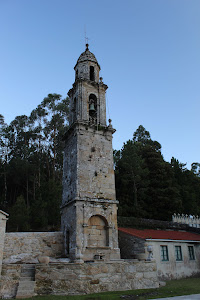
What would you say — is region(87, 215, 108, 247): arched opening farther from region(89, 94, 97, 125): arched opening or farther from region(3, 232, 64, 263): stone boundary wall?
region(89, 94, 97, 125): arched opening

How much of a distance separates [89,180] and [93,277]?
225 inches

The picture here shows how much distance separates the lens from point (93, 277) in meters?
11.2

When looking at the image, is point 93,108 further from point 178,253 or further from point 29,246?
point 178,253

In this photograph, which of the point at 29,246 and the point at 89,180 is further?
the point at 89,180

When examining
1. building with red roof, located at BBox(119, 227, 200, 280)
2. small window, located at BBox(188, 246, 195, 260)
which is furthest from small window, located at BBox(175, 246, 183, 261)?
small window, located at BBox(188, 246, 195, 260)

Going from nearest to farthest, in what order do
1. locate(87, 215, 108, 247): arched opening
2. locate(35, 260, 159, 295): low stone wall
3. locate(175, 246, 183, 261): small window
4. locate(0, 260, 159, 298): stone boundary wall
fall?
1. locate(0, 260, 159, 298): stone boundary wall
2. locate(35, 260, 159, 295): low stone wall
3. locate(87, 215, 108, 247): arched opening
4. locate(175, 246, 183, 261): small window

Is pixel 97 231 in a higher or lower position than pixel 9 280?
higher

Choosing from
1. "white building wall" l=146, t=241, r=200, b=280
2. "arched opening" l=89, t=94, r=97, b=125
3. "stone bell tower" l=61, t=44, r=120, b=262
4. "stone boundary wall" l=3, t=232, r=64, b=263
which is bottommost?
"white building wall" l=146, t=241, r=200, b=280

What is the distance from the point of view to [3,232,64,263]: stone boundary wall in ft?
43.7

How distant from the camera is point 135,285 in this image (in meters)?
11.9

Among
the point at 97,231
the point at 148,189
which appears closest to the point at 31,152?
the point at 148,189

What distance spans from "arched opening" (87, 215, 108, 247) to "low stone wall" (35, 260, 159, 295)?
241 centimetres

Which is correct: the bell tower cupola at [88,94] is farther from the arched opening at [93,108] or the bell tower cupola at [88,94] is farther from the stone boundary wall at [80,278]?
the stone boundary wall at [80,278]

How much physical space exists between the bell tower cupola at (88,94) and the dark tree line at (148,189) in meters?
12.7
